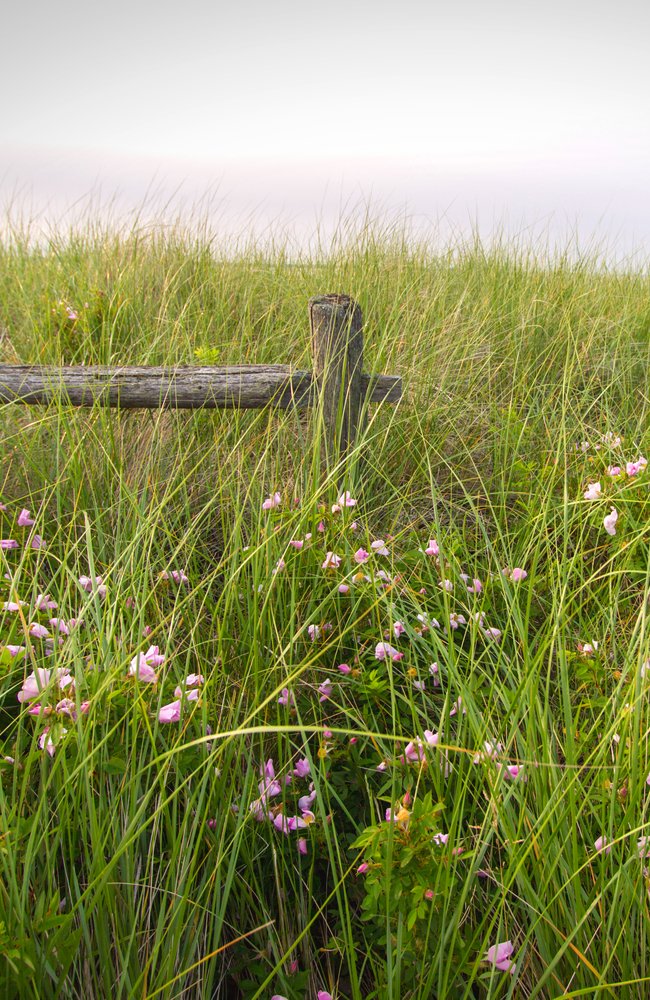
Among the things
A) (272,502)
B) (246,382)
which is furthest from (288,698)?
(246,382)

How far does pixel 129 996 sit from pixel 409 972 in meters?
0.53

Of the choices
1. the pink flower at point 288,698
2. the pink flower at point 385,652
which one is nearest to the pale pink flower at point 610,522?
the pink flower at point 385,652

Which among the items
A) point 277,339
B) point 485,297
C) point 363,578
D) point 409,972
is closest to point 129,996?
point 409,972

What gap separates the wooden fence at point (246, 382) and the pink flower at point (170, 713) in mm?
1683

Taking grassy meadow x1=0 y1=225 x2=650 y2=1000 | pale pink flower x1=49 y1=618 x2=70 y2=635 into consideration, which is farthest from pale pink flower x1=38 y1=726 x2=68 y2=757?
pale pink flower x1=49 y1=618 x2=70 y2=635

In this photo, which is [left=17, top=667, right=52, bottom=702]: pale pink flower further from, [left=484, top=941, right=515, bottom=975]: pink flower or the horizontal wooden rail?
the horizontal wooden rail

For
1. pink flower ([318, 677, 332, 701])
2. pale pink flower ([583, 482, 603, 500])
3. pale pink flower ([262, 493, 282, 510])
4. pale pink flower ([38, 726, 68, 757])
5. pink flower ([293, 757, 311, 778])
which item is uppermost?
pale pink flower ([583, 482, 603, 500])

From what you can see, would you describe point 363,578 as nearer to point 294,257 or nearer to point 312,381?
point 312,381

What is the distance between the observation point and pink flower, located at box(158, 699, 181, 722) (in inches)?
65.9

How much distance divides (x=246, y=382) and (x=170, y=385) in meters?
0.33

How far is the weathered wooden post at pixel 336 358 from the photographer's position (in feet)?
10.4

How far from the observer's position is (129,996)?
129 centimetres

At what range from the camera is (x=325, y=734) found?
1.89 metres

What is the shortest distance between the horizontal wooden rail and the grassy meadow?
4.7 inches
